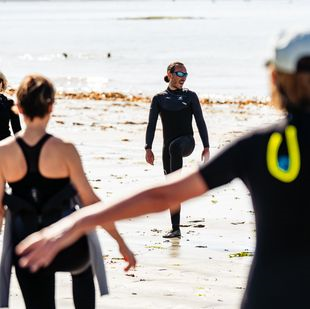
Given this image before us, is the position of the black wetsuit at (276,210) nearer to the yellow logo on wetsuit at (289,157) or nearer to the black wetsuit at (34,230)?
the yellow logo on wetsuit at (289,157)

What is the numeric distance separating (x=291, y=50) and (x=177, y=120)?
834cm

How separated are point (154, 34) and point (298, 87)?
12187 centimetres

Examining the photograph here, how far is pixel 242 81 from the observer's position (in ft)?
170

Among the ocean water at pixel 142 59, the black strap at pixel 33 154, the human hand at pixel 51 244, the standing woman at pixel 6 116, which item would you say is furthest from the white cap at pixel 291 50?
the standing woman at pixel 6 116

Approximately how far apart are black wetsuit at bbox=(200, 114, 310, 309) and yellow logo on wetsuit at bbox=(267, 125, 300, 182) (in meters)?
0.01

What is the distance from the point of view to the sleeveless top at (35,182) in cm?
504

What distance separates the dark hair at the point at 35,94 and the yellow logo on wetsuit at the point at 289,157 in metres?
1.96

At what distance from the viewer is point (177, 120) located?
11.5 meters

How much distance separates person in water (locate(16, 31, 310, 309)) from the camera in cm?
322

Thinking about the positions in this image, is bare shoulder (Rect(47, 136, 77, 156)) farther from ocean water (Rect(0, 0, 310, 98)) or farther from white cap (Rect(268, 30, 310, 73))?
white cap (Rect(268, 30, 310, 73))

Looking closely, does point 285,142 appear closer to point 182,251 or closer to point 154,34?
point 182,251

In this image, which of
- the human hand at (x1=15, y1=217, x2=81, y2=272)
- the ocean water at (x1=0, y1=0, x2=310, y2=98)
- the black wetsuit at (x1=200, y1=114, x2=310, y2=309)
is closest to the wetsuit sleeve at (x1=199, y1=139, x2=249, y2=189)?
the black wetsuit at (x1=200, y1=114, x2=310, y2=309)

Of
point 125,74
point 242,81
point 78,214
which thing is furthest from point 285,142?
point 125,74

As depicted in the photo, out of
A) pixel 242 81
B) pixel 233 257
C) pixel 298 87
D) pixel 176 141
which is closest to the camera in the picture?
pixel 298 87
